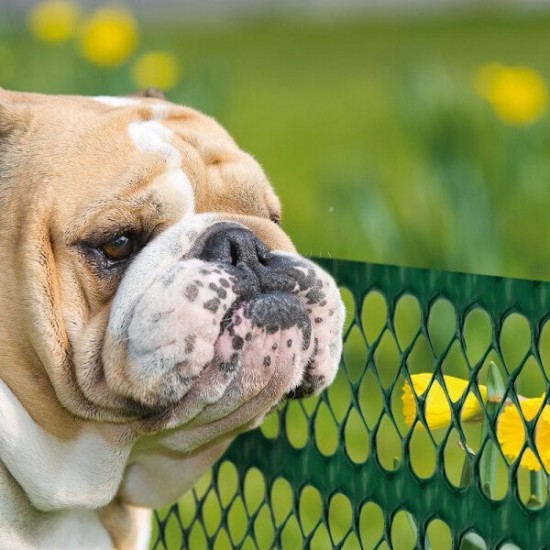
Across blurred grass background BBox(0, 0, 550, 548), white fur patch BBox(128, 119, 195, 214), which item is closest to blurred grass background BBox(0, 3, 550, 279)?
blurred grass background BBox(0, 0, 550, 548)

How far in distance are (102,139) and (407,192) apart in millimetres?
2108

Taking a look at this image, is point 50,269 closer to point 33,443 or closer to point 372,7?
point 33,443

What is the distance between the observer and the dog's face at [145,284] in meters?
1.46

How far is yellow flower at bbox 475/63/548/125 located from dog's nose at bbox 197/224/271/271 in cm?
213

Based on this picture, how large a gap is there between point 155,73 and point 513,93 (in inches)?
45.1

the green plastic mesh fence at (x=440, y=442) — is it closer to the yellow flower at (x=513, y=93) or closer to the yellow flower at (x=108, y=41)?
the yellow flower at (x=513, y=93)

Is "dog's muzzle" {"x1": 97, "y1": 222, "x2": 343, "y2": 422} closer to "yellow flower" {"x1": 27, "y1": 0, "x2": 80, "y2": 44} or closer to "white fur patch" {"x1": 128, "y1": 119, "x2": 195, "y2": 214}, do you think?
"white fur patch" {"x1": 128, "y1": 119, "x2": 195, "y2": 214}

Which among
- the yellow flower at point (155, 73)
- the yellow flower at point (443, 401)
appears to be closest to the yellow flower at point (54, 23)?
the yellow flower at point (155, 73)

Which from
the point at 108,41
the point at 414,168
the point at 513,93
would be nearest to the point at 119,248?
the point at 108,41

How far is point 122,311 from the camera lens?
58.7 inches

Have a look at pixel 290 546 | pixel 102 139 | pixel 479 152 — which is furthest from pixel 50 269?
pixel 479 152

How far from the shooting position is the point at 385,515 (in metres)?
1.49

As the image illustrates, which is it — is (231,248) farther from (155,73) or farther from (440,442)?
(155,73)

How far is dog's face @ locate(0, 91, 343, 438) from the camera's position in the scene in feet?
4.78
